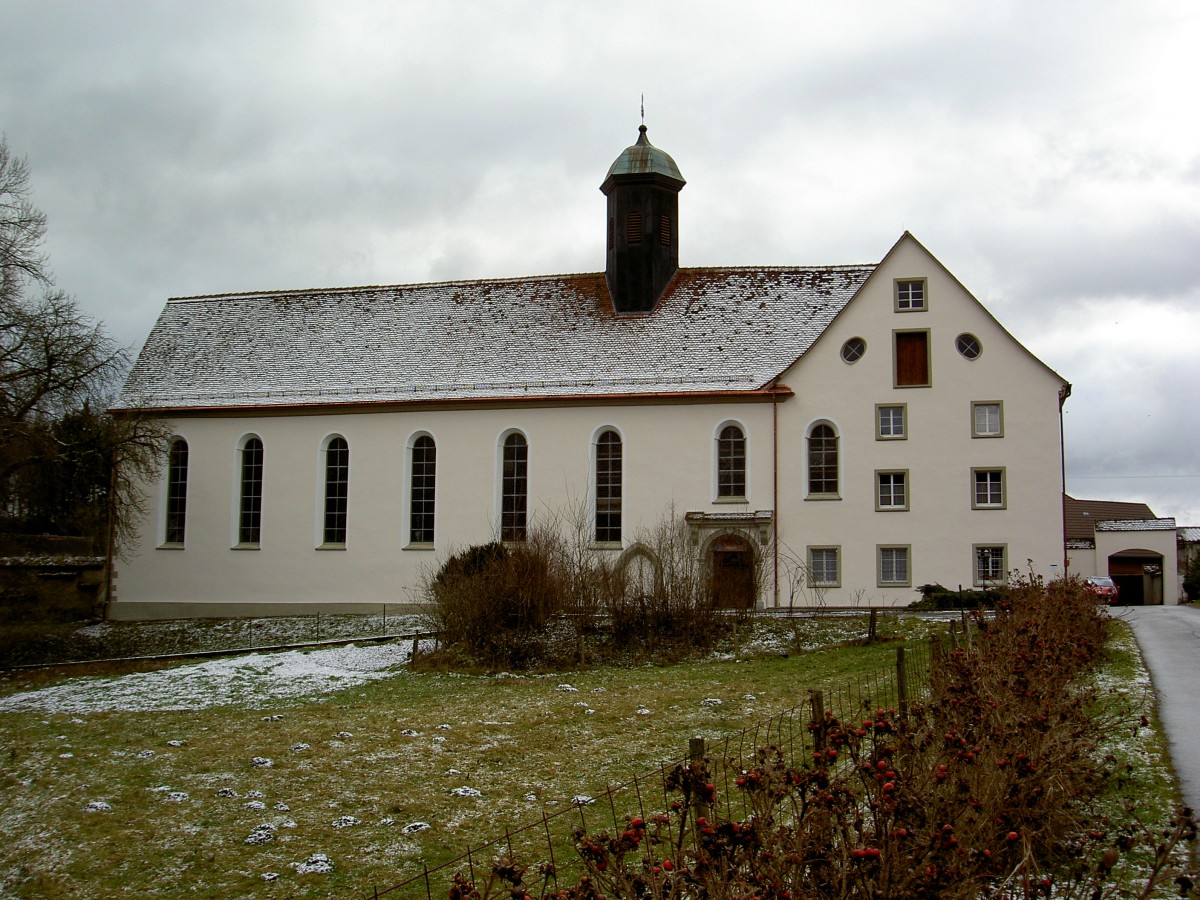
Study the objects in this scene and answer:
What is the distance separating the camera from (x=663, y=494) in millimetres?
30047

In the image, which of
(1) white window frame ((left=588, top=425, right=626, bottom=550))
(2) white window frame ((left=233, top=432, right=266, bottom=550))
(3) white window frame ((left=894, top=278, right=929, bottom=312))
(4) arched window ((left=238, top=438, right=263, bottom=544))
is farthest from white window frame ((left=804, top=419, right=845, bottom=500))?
(4) arched window ((left=238, top=438, right=263, bottom=544))

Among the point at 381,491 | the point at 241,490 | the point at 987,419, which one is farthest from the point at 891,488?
the point at 241,490

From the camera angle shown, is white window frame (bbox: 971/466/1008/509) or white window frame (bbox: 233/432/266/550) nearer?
white window frame (bbox: 971/466/1008/509)

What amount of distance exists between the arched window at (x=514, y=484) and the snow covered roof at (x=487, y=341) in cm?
144

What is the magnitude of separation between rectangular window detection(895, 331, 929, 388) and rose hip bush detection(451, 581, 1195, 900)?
20796 millimetres

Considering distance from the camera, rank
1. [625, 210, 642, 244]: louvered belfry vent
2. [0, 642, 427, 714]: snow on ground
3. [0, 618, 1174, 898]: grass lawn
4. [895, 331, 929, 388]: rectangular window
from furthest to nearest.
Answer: [625, 210, 642, 244]: louvered belfry vent → [895, 331, 929, 388]: rectangular window → [0, 642, 427, 714]: snow on ground → [0, 618, 1174, 898]: grass lawn

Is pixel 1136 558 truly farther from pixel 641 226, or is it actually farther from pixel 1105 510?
pixel 641 226

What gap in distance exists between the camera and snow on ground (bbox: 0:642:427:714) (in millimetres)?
16797

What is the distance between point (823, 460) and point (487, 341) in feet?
34.3

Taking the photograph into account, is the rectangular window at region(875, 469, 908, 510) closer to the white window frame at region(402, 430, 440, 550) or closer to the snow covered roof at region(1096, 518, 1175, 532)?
the white window frame at region(402, 430, 440, 550)

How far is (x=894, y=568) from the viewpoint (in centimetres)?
2873

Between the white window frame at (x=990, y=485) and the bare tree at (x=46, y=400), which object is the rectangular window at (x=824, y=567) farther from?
the bare tree at (x=46, y=400)

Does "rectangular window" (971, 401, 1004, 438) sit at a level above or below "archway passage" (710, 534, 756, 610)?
above

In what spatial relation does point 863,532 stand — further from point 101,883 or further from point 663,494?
point 101,883
